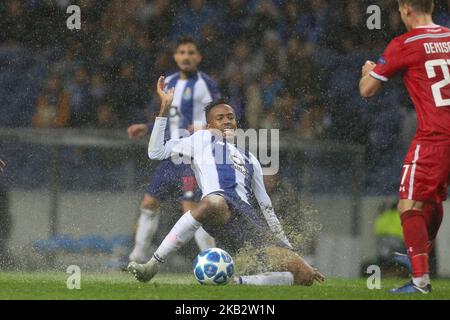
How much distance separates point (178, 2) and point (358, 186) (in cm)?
270

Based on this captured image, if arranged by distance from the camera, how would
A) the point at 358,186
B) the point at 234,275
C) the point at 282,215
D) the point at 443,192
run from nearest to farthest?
the point at 443,192 < the point at 234,275 < the point at 282,215 < the point at 358,186

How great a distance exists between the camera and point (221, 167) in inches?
291

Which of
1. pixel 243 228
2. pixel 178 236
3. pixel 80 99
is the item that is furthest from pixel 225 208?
pixel 80 99

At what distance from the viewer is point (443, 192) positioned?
6.09m

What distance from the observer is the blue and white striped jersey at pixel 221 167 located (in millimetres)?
7258

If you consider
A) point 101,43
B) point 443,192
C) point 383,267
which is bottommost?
point 383,267

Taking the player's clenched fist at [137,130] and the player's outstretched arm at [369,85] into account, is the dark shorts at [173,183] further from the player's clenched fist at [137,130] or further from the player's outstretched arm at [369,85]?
the player's outstretched arm at [369,85]

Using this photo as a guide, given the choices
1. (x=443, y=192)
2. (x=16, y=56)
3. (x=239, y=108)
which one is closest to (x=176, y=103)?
(x=239, y=108)

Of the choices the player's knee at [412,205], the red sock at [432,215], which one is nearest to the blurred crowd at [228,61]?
the red sock at [432,215]

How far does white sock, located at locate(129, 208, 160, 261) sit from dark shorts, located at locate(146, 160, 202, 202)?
0.15 meters

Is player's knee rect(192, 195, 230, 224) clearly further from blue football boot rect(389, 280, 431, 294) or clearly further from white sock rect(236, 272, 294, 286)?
blue football boot rect(389, 280, 431, 294)

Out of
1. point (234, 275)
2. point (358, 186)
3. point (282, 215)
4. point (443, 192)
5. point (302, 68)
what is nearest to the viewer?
point (443, 192)

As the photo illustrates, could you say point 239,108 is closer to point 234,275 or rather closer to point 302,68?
point 302,68

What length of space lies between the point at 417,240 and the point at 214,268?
4.17 feet
